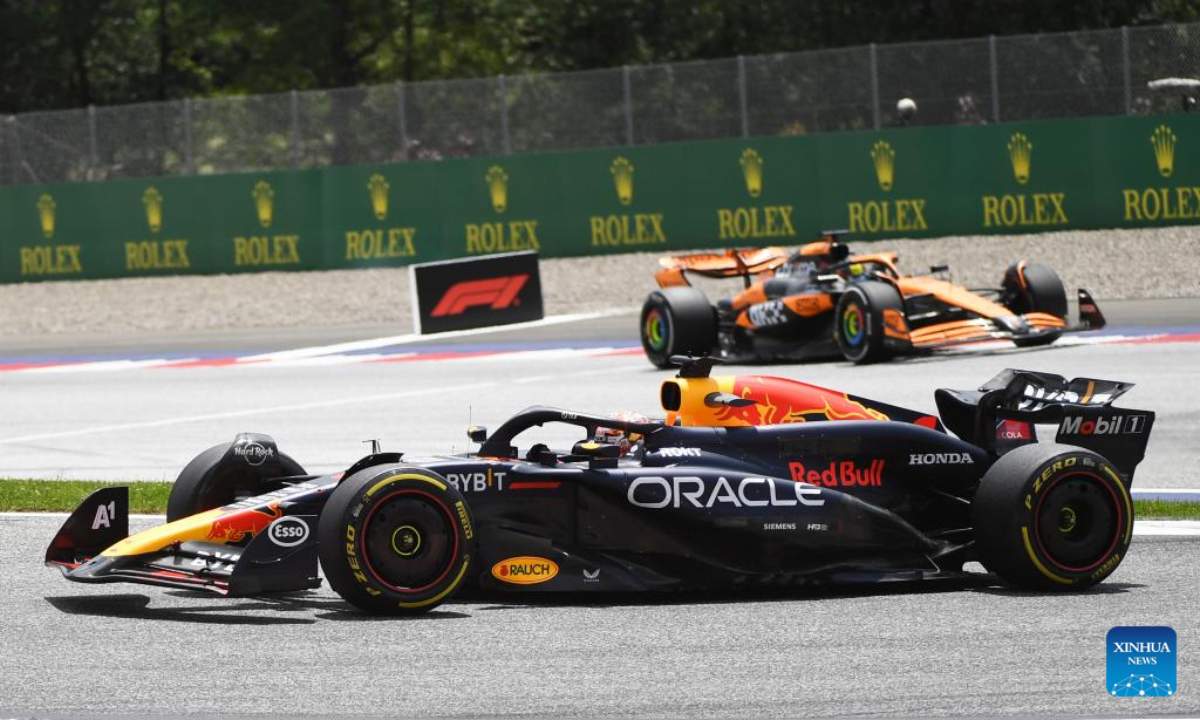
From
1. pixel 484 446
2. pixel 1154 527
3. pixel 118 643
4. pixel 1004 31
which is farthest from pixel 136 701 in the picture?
pixel 1004 31

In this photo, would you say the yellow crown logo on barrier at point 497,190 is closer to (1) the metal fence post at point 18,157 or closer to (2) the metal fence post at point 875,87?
(2) the metal fence post at point 875,87

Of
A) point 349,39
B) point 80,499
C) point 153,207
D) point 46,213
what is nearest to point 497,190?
point 153,207

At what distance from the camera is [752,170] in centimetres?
2730

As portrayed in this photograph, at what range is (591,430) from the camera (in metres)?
8.16

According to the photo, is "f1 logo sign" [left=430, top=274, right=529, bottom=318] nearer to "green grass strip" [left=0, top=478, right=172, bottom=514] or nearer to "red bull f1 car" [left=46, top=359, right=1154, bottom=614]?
"green grass strip" [left=0, top=478, right=172, bottom=514]

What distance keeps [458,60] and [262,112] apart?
17.5 metres

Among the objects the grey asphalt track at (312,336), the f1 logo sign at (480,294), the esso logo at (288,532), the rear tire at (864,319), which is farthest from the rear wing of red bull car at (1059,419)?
the f1 logo sign at (480,294)

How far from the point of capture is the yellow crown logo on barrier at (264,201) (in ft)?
96.3

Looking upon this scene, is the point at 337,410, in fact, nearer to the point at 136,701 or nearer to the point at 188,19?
the point at 136,701

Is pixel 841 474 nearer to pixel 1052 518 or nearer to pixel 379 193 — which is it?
pixel 1052 518

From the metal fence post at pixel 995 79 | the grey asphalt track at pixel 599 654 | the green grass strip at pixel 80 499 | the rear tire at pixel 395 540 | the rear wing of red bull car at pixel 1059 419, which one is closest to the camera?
the grey asphalt track at pixel 599 654

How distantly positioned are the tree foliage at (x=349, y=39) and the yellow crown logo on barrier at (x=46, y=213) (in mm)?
12587

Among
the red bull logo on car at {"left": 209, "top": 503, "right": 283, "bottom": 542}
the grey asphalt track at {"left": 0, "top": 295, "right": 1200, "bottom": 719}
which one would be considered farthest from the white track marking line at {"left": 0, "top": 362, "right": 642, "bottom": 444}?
the red bull logo on car at {"left": 209, "top": 503, "right": 283, "bottom": 542}

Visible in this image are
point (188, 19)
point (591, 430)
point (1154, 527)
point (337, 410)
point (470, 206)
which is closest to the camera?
point (591, 430)
